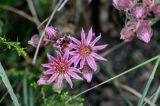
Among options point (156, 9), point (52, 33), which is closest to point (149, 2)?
point (156, 9)

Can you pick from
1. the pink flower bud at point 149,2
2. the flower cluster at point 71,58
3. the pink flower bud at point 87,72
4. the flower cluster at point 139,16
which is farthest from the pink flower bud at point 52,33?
the pink flower bud at point 149,2

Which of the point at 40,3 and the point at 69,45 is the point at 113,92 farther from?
the point at 69,45

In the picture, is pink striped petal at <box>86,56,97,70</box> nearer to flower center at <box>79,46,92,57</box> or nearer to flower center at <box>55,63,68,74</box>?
flower center at <box>79,46,92,57</box>

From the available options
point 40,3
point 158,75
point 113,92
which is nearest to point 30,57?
point 40,3

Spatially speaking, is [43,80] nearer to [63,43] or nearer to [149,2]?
[63,43]

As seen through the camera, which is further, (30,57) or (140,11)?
(30,57)

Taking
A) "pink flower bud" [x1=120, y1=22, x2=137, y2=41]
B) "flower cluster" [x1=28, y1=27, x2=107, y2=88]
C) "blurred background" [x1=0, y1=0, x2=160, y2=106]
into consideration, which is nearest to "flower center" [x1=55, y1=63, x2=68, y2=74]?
"flower cluster" [x1=28, y1=27, x2=107, y2=88]
